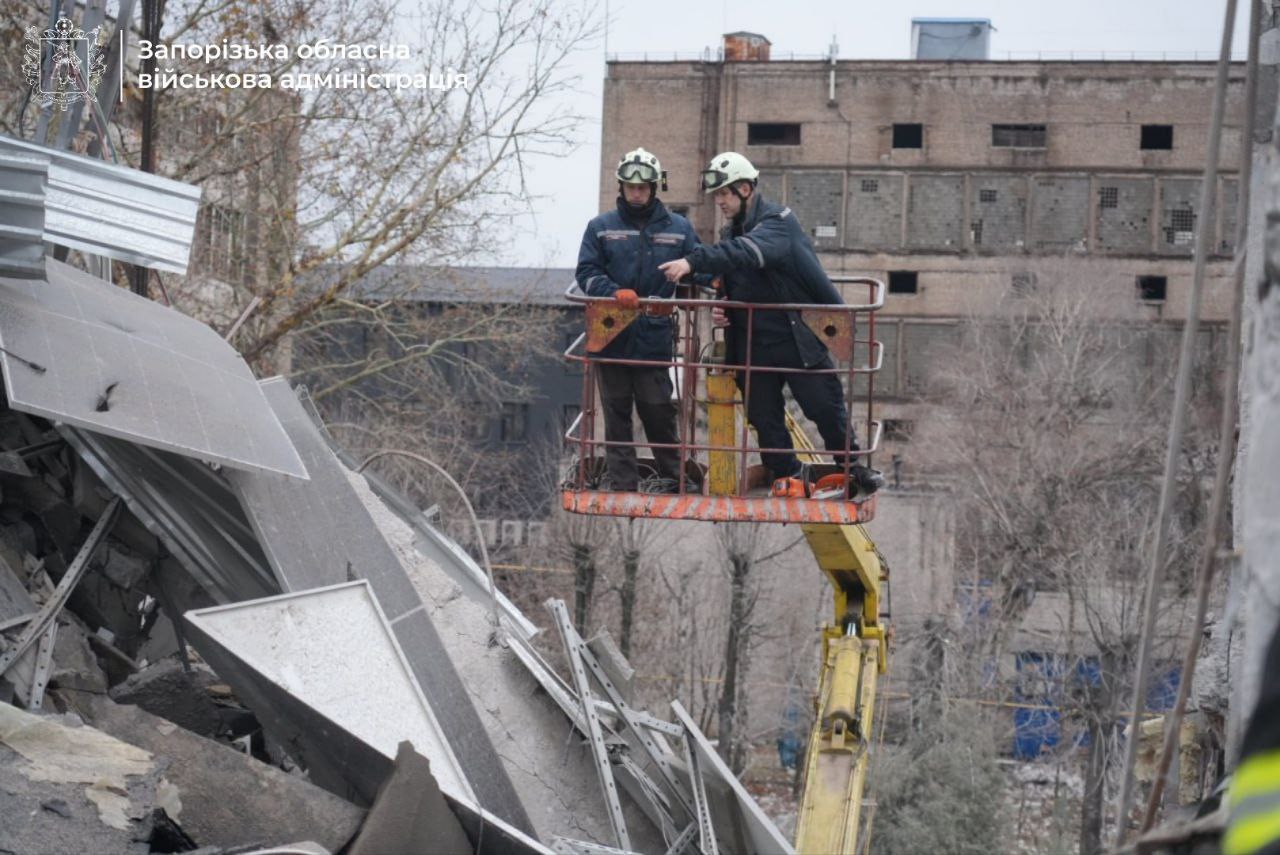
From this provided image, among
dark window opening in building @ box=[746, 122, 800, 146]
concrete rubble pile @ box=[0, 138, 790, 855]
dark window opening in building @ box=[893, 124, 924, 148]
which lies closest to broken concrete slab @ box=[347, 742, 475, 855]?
concrete rubble pile @ box=[0, 138, 790, 855]

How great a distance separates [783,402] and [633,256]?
1169mm

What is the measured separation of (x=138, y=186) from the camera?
8.84m

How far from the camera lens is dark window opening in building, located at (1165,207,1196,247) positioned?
50.0 metres

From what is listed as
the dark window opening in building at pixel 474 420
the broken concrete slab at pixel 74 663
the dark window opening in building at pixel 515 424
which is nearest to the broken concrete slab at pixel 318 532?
the broken concrete slab at pixel 74 663

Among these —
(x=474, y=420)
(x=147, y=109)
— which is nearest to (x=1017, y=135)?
(x=474, y=420)

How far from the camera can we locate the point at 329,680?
7078 millimetres

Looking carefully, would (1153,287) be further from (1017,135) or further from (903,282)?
(903,282)

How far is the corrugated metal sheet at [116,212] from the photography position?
27.8 feet

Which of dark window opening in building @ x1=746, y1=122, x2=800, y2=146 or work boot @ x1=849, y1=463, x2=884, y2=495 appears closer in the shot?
work boot @ x1=849, y1=463, x2=884, y2=495

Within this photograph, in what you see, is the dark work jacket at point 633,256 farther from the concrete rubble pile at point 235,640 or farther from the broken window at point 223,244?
the broken window at point 223,244

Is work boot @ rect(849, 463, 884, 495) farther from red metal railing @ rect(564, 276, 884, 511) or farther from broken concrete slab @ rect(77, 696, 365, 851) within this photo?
broken concrete slab @ rect(77, 696, 365, 851)

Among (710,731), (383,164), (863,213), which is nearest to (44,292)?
(383,164)

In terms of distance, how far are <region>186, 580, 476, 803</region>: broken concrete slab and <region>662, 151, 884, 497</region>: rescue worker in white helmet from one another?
7.47ft

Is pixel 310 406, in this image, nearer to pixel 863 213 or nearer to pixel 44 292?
pixel 44 292
